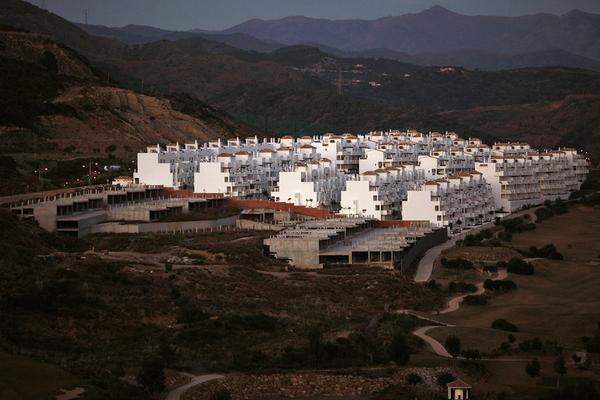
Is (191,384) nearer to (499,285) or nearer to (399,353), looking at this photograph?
(399,353)

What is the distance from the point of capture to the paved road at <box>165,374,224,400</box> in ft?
124

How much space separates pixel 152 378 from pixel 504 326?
61.4 feet

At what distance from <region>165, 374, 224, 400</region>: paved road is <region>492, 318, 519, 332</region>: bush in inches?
594

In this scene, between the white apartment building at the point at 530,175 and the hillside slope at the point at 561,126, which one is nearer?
the white apartment building at the point at 530,175

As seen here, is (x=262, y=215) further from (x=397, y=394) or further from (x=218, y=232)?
(x=397, y=394)

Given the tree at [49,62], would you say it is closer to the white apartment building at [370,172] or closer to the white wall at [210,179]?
the white apartment building at [370,172]

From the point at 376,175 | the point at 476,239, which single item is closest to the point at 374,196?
the point at 376,175

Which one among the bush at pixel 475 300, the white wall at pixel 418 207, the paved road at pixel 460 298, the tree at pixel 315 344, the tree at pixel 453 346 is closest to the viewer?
the tree at pixel 315 344

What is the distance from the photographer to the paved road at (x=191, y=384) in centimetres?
3784

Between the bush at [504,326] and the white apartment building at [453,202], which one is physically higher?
the white apartment building at [453,202]

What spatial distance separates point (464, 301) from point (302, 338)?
533 inches

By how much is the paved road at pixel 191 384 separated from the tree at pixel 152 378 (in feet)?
1.22

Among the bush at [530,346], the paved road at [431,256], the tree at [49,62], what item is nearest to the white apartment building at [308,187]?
the paved road at [431,256]

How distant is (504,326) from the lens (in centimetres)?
5244
